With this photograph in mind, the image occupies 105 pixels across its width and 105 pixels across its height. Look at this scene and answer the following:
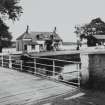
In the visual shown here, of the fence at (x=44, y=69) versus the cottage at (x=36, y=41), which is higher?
the cottage at (x=36, y=41)

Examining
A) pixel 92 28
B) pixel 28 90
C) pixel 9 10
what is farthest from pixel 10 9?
pixel 92 28

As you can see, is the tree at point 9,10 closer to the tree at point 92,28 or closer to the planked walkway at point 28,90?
the planked walkway at point 28,90

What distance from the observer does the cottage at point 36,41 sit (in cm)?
5881

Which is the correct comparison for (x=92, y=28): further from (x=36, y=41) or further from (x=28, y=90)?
(x=28, y=90)

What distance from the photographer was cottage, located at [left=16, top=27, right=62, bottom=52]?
5881 cm

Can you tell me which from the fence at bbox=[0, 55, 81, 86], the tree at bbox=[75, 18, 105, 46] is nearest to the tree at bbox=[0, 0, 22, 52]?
the fence at bbox=[0, 55, 81, 86]

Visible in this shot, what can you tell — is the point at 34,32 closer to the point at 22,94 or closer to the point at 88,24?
the point at 88,24

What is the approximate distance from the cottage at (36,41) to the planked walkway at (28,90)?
47866 mm

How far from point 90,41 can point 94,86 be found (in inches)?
2362

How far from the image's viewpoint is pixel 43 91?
24.5 ft

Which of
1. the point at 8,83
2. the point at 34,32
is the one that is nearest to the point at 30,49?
the point at 34,32

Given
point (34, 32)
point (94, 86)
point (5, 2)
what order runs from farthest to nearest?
point (34, 32), point (5, 2), point (94, 86)

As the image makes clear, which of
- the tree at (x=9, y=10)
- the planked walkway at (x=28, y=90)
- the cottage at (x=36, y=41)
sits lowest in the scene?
the planked walkway at (x=28, y=90)

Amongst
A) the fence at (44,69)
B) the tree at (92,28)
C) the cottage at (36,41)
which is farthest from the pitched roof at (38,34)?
the fence at (44,69)
